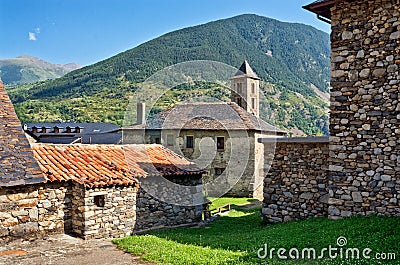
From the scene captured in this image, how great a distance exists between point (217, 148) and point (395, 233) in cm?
2061

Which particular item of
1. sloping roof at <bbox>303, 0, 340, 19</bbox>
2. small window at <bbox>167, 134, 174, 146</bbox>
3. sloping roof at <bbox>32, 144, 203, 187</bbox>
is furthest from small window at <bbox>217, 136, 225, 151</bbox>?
sloping roof at <bbox>303, 0, 340, 19</bbox>

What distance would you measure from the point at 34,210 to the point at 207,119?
19.4 metres

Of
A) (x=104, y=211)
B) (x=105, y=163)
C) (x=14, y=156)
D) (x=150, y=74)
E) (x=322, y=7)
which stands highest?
(x=150, y=74)

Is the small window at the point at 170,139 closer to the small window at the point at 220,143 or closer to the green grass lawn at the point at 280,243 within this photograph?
the small window at the point at 220,143

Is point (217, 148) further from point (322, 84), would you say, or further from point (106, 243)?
point (322, 84)

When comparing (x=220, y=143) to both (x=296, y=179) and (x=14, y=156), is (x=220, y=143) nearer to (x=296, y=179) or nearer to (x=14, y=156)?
(x=296, y=179)

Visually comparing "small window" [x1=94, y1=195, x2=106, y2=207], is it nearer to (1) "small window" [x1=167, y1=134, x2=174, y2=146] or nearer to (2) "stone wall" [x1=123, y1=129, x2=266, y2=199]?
(2) "stone wall" [x1=123, y1=129, x2=266, y2=199]

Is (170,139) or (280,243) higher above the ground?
(170,139)

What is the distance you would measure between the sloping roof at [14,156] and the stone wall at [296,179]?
5.97 meters

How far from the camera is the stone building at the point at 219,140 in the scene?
27.5m

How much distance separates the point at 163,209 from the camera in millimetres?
12109

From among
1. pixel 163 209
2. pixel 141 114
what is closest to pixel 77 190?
pixel 163 209

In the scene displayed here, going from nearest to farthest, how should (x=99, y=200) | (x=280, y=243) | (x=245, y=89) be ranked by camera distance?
(x=280, y=243)
(x=99, y=200)
(x=245, y=89)

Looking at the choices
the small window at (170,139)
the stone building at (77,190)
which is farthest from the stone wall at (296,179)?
the small window at (170,139)
